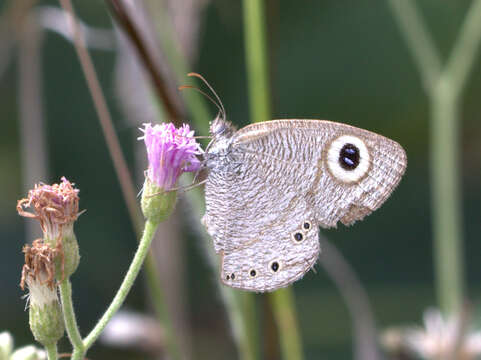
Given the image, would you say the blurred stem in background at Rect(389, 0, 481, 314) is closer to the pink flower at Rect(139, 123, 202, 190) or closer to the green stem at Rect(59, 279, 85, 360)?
the pink flower at Rect(139, 123, 202, 190)

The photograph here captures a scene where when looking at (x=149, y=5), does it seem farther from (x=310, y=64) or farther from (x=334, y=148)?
(x=310, y=64)

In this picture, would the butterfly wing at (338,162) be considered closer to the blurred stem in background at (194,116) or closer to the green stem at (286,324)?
the blurred stem in background at (194,116)

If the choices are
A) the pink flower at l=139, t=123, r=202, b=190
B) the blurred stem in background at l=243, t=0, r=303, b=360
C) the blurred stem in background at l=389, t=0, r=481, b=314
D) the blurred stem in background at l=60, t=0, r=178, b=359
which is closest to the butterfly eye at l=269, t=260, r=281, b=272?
the pink flower at l=139, t=123, r=202, b=190

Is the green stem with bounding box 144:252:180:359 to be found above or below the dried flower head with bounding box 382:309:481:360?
above

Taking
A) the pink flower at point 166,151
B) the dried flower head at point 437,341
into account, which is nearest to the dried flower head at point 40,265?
the pink flower at point 166,151

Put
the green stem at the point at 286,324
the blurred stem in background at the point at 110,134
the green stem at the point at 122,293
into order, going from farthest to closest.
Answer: the green stem at the point at 286,324
the blurred stem in background at the point at 110,134
the green stem at the point at 122,293
